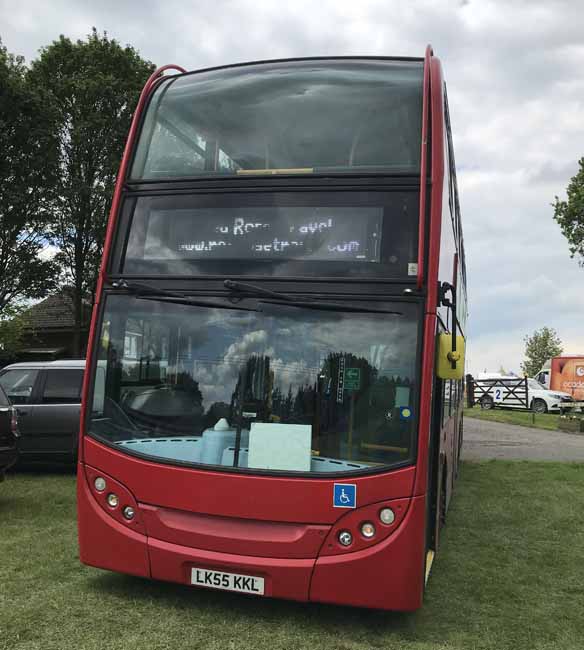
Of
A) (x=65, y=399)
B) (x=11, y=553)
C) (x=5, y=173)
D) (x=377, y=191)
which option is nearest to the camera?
(x=377, y=191)

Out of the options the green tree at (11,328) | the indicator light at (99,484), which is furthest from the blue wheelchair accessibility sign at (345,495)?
the green tree at (11,328)

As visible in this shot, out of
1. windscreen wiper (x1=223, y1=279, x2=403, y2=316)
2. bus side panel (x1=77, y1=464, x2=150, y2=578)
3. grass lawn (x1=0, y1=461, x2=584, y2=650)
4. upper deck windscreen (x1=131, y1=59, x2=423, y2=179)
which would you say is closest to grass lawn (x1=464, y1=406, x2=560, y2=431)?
grass lawn (x1=0, y1=461, x2=584, y2=650)

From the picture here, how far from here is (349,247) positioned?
507cm

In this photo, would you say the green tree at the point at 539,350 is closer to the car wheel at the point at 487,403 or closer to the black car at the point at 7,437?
the car wheel at the point at 487,403

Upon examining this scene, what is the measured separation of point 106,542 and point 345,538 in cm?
178

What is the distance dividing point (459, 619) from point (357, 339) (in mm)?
2267

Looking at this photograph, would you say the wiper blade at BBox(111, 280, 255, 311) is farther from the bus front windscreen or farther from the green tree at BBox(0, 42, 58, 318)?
the green tree at BBox(0, 42, 58, 318)

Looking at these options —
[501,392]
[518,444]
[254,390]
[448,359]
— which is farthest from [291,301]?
[501,392]

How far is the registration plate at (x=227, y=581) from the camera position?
4.74m

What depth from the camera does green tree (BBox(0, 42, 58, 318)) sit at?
2175cm

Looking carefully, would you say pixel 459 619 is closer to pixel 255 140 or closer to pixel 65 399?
pixel 255 140

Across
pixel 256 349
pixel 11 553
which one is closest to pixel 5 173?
pixel 11 553

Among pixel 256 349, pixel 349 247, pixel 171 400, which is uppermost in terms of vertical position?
pixel 349 247

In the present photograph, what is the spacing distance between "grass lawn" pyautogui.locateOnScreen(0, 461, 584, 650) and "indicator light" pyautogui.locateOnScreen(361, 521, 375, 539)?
0.71m
